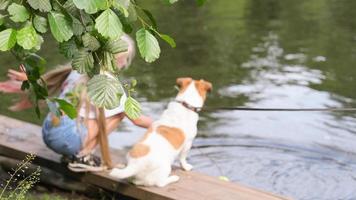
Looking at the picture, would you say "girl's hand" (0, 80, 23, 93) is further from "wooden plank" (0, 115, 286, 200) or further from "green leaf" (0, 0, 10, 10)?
"green leaf" (0, 0, 10, 10)

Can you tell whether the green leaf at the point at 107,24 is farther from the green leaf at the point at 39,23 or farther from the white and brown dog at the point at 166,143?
the white and brown dog at the point at 166,143

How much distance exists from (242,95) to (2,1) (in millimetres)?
7367

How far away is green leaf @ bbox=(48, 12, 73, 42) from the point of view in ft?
5.20

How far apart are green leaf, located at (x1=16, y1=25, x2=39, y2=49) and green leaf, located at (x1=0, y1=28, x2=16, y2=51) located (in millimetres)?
14

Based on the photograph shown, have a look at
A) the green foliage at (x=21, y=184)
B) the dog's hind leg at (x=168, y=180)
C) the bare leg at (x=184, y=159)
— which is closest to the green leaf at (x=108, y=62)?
the green foliage at (x=21, y=184)

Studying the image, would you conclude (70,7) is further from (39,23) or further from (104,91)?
(104,91)

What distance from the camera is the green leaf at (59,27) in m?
1.58

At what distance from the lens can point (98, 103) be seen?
5.12ft

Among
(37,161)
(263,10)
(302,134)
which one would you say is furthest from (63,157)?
(263,10)

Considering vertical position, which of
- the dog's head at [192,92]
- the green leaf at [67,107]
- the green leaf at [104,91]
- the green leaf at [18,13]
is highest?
the green leaf at [18,13]

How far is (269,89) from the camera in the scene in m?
9.14

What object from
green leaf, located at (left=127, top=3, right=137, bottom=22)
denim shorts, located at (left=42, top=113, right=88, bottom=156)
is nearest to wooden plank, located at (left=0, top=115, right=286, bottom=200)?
denim shorts, located at (left=42, top=113, right=88, bottom=156)

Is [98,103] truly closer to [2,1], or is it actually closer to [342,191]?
[2,1]

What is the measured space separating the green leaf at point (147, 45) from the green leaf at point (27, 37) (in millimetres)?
269
